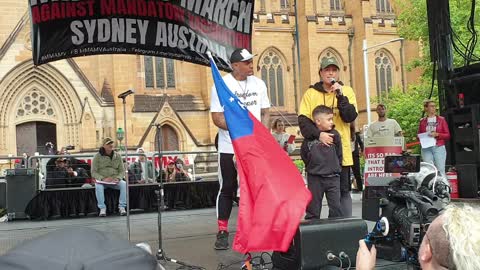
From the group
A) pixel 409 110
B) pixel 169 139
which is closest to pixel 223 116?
pixel 409 110

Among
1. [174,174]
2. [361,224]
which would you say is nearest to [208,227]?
[361,224]

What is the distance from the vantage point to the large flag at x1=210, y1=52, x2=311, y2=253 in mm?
4062

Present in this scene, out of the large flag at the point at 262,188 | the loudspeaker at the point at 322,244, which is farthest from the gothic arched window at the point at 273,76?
the loudspeaker at the point at 322,244

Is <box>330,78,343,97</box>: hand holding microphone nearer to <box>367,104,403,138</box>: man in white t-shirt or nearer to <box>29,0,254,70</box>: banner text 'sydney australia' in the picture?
<box>29,0,254,70</box>: banner text 'sydney australia'

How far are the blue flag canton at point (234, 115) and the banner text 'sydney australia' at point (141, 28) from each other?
11.1 ft

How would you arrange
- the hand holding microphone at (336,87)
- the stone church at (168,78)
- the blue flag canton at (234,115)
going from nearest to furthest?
the blue flag canton at (234,115) < the hand holding microphone at (336,87) < the stone church at (168,78)

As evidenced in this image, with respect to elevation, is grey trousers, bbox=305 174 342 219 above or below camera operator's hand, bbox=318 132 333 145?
below

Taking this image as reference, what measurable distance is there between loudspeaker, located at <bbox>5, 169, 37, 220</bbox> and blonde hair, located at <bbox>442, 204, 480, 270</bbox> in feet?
35.0

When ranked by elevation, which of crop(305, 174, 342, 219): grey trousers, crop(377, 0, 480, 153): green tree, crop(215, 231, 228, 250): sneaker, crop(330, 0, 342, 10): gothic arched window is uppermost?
crop(330, 0, 342, 10): gothic arched window

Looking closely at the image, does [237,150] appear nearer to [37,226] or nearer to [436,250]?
[436,250]

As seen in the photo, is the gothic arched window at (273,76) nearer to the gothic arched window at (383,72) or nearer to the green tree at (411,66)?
the gothic arched window at (383,72)

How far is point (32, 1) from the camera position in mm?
7230

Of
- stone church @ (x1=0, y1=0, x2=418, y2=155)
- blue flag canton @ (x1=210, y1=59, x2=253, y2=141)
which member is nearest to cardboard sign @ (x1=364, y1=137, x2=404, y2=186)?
blue flag canton @ (x1=210, y1=59, x2=253, y2=141)

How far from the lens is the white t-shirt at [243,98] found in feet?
18.4
